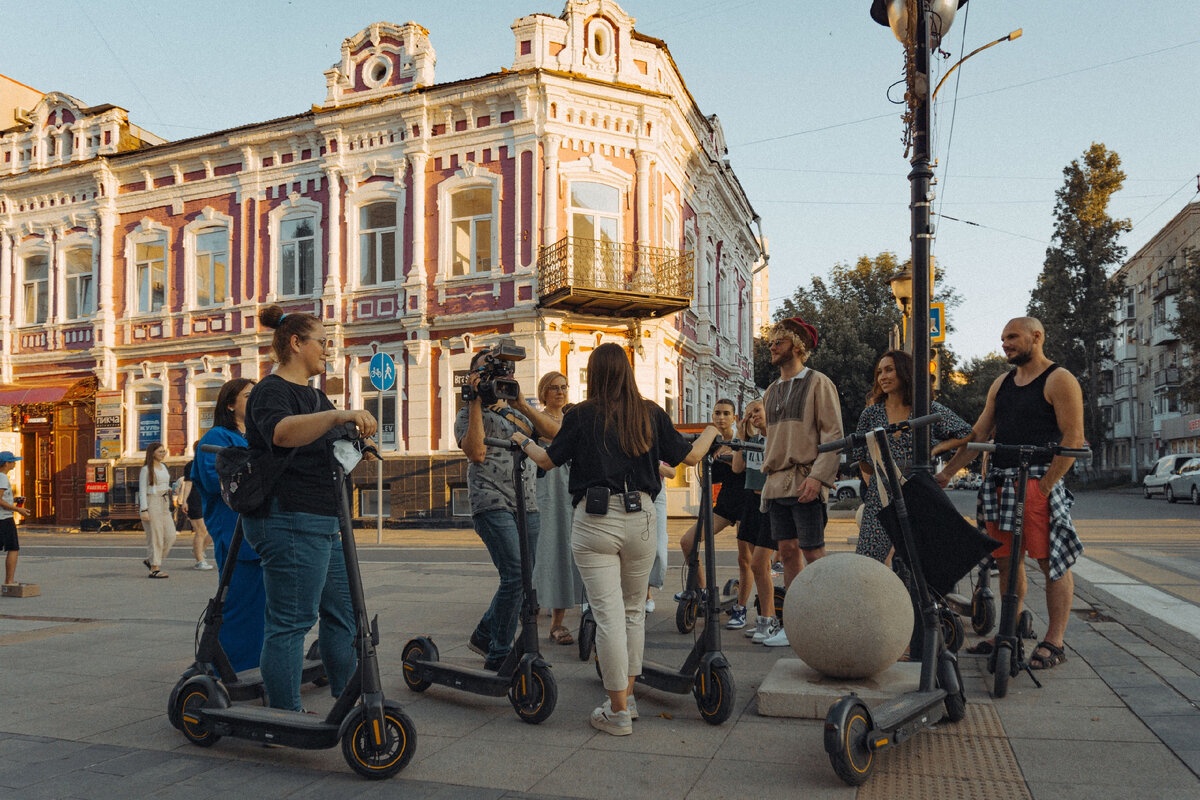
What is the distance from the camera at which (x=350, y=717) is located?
386cm

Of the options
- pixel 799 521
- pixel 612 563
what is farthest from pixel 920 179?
pixel 612 563

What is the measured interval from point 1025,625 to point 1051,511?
1.08m

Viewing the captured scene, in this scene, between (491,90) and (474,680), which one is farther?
(491,90)

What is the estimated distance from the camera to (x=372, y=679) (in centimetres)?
387

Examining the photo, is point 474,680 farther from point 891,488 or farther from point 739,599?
point 739,599

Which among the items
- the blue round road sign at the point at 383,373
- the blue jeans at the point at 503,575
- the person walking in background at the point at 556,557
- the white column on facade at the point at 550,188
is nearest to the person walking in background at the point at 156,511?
the blue round road sign at the point at 383,373

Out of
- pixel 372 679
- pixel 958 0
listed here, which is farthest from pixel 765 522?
pixel 958 0

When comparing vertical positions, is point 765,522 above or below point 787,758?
above

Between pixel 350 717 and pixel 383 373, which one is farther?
pixel 383 373

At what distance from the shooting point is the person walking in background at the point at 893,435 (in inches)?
226

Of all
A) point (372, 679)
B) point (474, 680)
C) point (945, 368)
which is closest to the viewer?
point (372, 679)

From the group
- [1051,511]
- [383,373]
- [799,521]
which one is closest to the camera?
[1051,511]

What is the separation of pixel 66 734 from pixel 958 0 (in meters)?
7.03

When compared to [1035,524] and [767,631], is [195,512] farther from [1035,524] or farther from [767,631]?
[1035,524]
